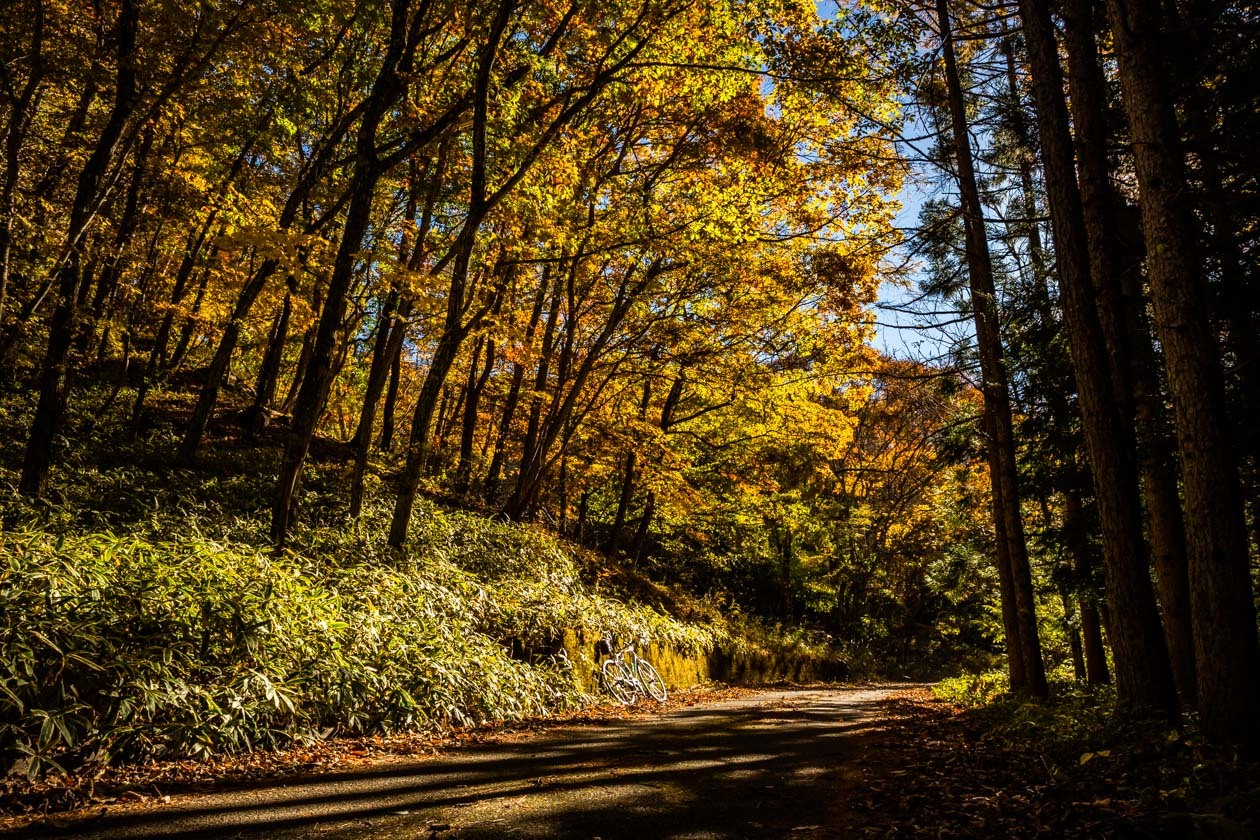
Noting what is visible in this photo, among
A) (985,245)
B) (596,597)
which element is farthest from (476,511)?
(985,245)

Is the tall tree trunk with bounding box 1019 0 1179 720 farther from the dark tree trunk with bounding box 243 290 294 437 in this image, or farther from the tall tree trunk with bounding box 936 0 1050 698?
the dark tree trunk with bounding box 243 290 294 437

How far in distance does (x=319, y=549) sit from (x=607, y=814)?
640cm

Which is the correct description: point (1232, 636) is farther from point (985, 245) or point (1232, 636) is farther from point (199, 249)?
point (199, 249)

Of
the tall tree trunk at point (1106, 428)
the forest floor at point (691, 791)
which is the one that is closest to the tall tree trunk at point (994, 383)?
the tall tree trunk at point (1106, 428)

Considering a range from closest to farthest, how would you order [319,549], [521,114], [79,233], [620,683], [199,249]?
[79,233] < [319,549] < [521,114] < [620,683] < [199,249]

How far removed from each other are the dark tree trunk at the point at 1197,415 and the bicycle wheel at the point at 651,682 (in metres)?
7.86

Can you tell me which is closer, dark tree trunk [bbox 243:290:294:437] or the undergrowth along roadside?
the undergrowth along roadside

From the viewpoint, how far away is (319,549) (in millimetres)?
8883

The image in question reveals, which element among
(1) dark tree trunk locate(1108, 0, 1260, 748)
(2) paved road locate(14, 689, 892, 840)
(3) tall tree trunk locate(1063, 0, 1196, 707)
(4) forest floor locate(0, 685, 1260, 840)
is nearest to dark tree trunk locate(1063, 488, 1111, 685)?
(3) tall tree trunk locate(1063, 0, 1196, 707)

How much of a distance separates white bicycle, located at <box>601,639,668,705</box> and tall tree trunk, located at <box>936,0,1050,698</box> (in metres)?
5.53

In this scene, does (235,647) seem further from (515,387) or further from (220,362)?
(515,387)

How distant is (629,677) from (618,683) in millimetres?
416

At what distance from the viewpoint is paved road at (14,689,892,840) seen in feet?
11.7

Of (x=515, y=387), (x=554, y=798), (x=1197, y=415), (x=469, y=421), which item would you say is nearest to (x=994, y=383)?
(x=1197, y=415)
